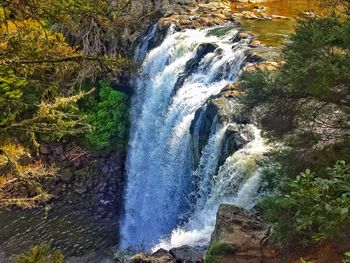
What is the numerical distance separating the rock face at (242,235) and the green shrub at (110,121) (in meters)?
10.7

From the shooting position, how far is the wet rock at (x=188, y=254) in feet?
26.0

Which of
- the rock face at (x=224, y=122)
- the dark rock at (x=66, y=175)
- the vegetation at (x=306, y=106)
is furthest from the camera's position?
the dark rock at (x=66, y=175)

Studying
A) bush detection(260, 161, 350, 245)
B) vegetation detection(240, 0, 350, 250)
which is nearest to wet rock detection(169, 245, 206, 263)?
vegetation detection(240, 0, 350, 250)

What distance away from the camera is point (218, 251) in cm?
678

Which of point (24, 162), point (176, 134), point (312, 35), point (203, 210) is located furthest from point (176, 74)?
point (312, 35)

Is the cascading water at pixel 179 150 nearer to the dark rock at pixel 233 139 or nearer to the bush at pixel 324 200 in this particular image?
the dark rock at pixel 233 139

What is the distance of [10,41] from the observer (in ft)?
17.7

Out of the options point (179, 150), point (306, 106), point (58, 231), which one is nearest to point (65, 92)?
point (58, 231)

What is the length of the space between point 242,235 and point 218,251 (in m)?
0.51

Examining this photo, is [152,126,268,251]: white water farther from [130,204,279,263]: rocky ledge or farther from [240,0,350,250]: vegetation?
[240,0,350,250]: vegetation

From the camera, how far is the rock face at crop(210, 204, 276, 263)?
668 cm

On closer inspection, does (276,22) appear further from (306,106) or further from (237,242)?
(237,242)

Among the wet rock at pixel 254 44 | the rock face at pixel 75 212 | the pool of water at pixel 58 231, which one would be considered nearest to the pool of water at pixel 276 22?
the wet rock at pixel 254 44

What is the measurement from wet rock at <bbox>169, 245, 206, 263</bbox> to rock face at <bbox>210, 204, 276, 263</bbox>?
0.78 m
